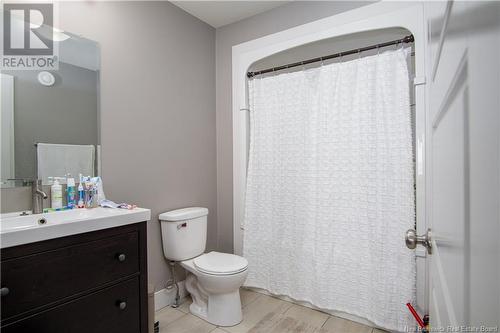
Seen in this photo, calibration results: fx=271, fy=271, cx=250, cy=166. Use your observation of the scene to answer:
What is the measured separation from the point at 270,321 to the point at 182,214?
3.50ft

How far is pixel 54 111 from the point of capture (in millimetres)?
1680

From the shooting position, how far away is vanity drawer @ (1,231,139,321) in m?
1.07

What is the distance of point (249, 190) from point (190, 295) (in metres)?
1.09

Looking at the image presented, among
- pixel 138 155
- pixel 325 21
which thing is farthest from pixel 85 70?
pixel 325 21

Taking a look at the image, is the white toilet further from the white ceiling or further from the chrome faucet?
the white ceiling

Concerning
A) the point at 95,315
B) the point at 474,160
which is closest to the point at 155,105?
the point at 95,315

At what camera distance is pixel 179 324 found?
6.71ft

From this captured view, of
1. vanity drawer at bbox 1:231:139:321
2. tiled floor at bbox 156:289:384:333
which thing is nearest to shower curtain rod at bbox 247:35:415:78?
vanity drawer at bbox 1:231:139:321

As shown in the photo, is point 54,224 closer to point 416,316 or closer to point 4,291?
point 4,291

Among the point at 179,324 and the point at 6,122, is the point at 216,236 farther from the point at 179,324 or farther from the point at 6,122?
the point at 6,122

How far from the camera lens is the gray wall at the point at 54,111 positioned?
1545 mm

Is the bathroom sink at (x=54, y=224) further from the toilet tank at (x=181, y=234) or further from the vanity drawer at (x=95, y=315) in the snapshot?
the toilet tank at (x=181, y=234)

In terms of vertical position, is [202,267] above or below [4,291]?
below

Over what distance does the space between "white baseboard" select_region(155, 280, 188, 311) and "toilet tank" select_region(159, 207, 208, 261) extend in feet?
1.03
